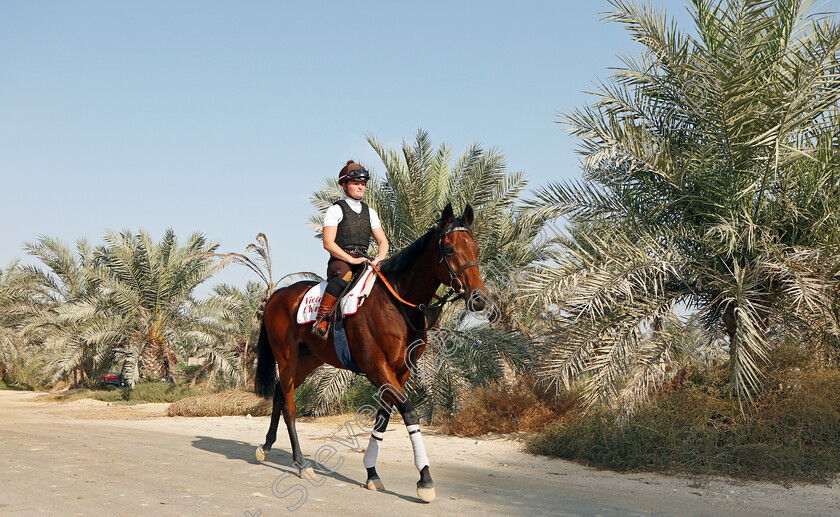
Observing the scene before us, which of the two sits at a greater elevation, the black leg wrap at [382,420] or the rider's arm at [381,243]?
the rider's arm at [381,243]

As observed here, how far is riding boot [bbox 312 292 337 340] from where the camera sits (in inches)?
281

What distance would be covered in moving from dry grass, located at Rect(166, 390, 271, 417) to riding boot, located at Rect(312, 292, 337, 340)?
10.2 meters

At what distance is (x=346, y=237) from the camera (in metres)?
7.23

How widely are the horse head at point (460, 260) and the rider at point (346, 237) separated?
1.25m

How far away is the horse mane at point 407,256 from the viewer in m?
6.45

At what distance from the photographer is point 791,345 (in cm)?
896

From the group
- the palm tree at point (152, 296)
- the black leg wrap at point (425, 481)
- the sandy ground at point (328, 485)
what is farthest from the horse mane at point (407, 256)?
the palm tree at point (152, 296)

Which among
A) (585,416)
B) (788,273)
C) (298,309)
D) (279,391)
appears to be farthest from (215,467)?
(788,273)

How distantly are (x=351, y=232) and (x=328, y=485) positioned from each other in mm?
2692

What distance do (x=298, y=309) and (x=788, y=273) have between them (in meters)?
6.17

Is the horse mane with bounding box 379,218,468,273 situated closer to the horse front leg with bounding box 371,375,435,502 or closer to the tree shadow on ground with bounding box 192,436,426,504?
the horse front leg with bounding box 371,375,435,502

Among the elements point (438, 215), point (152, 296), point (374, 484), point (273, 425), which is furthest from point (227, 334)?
point (374, 484)

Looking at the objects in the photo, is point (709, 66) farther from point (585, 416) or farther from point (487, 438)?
point (487, 438)

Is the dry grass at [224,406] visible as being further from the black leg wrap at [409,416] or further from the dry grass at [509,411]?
the black leg wrap at [409,416]
